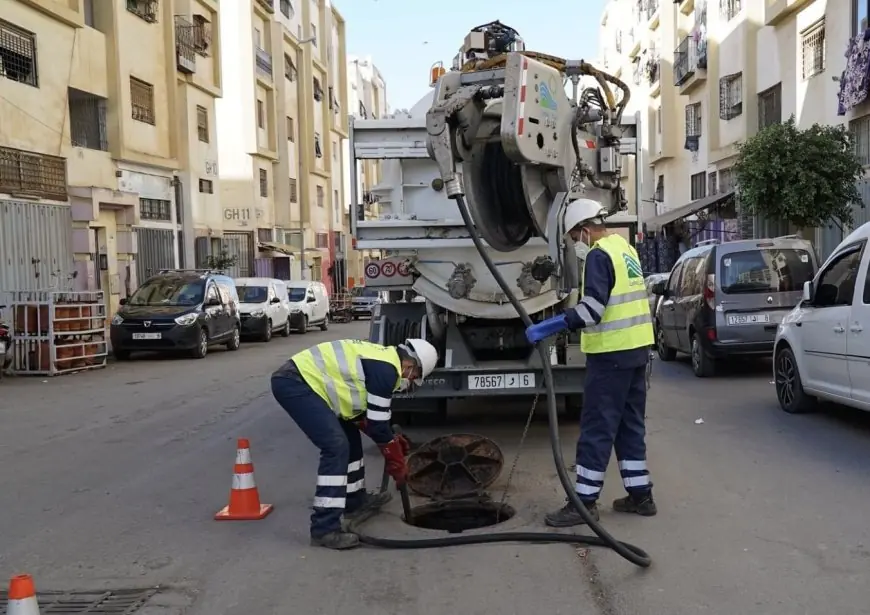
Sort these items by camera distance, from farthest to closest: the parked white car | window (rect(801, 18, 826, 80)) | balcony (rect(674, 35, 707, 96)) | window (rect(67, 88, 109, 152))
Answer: balcony (rect(674, 35, 707, 96)) < window (rect(67, 88, 109, 152)) < window (rect(801, 18, 826, 80)) < the parked white car

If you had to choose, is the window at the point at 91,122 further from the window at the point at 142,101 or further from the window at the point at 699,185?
the window at the point at 699,185

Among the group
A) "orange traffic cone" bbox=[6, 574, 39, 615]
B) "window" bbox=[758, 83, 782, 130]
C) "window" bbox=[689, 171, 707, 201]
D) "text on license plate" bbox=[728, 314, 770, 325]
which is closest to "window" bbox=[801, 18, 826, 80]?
"window" bbox=[758, 83, 782, 130]

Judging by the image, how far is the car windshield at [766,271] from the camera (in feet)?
37.0

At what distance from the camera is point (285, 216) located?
39344 mm

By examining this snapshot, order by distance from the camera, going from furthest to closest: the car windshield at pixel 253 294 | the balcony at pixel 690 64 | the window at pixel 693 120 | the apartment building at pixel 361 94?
the apartment building at pixel 361 94
the window at pixel 693 120
the balcony at pixel 690 64
the car windshield at pixel 253 294

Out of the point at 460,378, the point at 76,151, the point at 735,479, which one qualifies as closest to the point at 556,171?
the point at 460,378

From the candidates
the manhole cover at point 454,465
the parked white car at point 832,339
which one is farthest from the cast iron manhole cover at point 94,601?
the parked white car at point 832,339

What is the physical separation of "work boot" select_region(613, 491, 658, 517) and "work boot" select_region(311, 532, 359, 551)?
5.63ft

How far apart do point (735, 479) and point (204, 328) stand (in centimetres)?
1313

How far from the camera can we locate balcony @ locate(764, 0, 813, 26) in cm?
2066

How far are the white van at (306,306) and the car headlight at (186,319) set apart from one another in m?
8.10

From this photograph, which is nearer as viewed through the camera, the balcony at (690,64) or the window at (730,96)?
the window at (730,96)

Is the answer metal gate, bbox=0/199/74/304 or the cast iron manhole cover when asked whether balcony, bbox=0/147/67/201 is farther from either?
the cast iron manhole cover

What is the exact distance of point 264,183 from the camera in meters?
37.5
